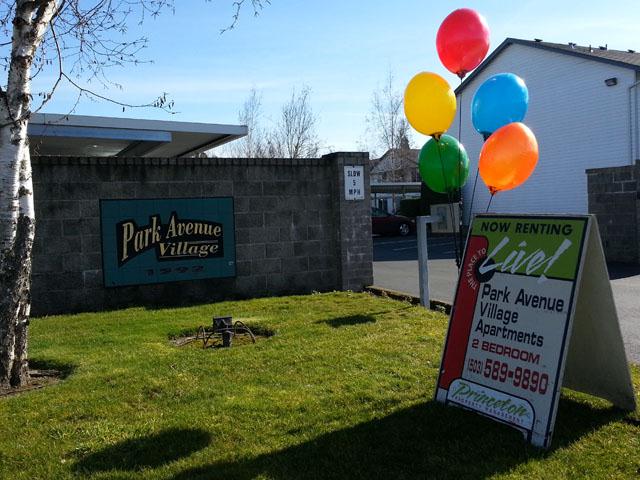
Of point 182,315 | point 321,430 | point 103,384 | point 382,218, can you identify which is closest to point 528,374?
point 321,430

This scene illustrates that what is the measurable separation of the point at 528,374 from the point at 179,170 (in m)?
6.85

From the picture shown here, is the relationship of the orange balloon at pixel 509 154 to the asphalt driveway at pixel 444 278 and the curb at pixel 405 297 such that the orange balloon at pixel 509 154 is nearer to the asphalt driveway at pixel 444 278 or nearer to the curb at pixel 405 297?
the asphalt driveway at pixel 444 278

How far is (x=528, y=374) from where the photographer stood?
383 centimetres

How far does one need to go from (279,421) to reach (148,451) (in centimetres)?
90

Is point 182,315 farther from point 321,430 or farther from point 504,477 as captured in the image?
point 504,477

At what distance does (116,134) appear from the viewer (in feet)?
44.5

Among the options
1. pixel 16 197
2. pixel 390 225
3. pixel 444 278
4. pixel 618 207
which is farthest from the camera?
pixel 390 225

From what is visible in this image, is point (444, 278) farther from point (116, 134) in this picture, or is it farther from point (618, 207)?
point (116, 134)

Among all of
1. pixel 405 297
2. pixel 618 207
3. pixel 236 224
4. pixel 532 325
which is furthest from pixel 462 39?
pixel 618 207

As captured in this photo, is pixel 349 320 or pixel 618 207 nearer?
pixel 349 320

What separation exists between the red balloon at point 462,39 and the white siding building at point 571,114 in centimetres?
1595

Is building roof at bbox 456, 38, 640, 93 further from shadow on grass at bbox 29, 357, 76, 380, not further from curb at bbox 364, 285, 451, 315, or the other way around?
shadow on grass at bbox 29, 357, 76, 380

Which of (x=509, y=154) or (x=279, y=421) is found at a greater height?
(x=509, y=154)

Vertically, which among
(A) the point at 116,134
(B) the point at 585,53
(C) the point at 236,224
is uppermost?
(B) the point at 585,53
